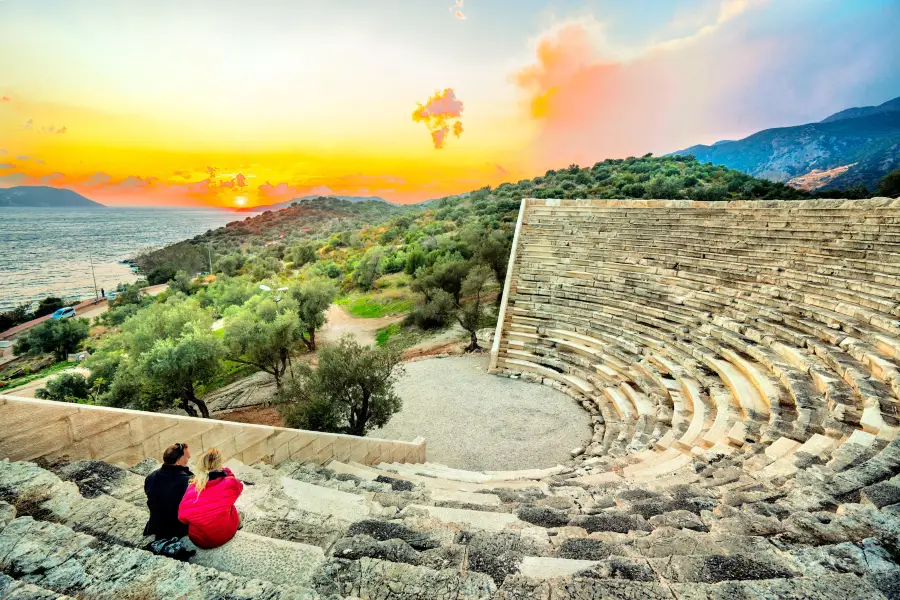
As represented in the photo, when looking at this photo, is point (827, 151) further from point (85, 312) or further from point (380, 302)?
point (85, 312)

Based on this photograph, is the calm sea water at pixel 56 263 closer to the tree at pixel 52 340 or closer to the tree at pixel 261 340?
A: the tree at pixel 52 340

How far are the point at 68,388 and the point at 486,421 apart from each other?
15803 mm

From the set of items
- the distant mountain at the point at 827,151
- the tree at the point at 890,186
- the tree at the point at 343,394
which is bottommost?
the tree at the point at 343,394

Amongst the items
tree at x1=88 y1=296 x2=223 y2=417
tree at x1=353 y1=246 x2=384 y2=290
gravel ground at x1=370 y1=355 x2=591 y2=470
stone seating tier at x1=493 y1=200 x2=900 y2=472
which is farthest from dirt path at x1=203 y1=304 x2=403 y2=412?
tree at x1=353 y1=246 x2=384 y2=290

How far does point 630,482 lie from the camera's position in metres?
6.10

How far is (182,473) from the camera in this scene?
3.41 m

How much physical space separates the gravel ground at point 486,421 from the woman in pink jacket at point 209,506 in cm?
689

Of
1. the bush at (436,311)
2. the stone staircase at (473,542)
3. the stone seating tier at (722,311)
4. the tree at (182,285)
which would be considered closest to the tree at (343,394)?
the stone staircase at (473,542)

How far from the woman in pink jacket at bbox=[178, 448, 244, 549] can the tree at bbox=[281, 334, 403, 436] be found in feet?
19.4

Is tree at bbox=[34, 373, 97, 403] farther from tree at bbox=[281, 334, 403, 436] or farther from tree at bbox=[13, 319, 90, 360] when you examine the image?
tree at bbox=[13, 319, 90, 360]

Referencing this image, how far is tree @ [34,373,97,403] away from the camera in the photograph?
14.8 metres

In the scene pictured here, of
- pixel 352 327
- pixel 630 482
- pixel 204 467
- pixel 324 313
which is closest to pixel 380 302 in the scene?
pixel 352 327

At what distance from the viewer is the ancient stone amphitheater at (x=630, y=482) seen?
2779mm

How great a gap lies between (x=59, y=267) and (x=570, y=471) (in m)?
97.0
